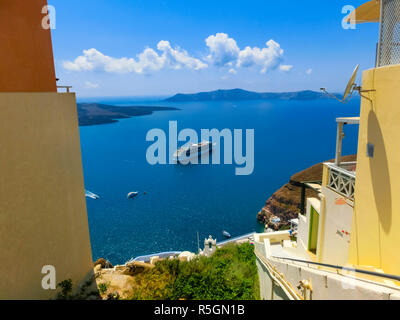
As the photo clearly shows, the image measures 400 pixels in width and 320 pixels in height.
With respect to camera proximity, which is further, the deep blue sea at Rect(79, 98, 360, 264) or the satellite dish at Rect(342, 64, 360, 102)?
the deep blue sea at Rect(79, 98, 360, 264)

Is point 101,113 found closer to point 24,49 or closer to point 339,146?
point 24,49

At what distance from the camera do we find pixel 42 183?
13.4ft

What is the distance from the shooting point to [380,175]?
2.89m

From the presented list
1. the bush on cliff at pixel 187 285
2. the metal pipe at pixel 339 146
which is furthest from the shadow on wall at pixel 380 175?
the bush on cliff at pixel 187 285

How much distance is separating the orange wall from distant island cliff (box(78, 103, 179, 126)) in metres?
90.7

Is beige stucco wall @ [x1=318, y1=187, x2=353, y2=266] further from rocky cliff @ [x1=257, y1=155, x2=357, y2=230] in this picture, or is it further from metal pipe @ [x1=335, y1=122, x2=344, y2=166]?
rocky cliff @ [x1=257, y1=155, x2=357, y2=230]

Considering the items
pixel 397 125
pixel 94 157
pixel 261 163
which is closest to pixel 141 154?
pixel 94 157

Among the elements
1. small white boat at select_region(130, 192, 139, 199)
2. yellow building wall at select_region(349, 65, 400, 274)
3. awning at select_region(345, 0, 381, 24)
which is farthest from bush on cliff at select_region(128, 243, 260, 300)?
small white boat at select_region(130, 192, 139, 199)

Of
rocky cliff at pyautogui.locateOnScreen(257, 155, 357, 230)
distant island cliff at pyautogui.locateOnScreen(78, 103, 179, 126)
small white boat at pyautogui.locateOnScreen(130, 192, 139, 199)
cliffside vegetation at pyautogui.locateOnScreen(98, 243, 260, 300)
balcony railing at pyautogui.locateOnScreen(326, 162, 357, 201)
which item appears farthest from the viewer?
distant island cliff at pyautogui.locateOnScreen(78, 103, 179, 126)

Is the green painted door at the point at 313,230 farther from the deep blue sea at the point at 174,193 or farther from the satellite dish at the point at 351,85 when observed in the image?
the deep blue sea at the point at 174,193

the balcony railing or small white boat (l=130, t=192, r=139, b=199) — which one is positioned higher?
the balcony railing

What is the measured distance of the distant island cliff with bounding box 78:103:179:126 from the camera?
9175 cm

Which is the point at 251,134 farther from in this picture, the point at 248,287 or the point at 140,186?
the point at 248,287

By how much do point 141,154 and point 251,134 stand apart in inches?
1283
